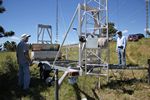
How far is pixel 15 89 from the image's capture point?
11.7 meters

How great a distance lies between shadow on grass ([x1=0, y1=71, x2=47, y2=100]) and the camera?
11.0m

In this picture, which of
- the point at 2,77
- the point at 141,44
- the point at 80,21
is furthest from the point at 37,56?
the point at 141,44

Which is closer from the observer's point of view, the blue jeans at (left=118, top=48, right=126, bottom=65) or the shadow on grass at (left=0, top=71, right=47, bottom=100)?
the shadow on grass at (left=0, top=71, right=47, bottom=100)

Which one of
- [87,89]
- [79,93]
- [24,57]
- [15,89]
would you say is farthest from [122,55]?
[15,89]

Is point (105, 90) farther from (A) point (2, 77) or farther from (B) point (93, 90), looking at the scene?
(A) point (2, 77)

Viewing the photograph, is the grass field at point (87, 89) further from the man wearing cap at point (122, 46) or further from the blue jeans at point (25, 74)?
the man wearing cap at point (122, 46)

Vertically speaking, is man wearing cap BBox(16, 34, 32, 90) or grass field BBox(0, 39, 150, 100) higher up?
man wearing cap BBox(16, 34, 32, 90)

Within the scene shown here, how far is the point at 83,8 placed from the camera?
43.0 feet

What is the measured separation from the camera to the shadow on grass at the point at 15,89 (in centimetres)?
1103

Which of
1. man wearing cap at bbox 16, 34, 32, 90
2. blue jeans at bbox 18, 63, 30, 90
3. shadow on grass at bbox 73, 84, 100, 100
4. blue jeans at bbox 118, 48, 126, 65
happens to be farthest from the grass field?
blue jeans at bbox 118, 48, 126, 65

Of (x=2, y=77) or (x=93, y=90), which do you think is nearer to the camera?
(x=93, y=90)

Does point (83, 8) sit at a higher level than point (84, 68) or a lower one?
higher

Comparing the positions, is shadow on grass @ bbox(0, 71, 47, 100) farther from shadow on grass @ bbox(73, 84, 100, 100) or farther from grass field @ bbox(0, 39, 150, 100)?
shadow on grass @ bbox(73, 84, 100, 100)

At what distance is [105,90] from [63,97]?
1.74 m
